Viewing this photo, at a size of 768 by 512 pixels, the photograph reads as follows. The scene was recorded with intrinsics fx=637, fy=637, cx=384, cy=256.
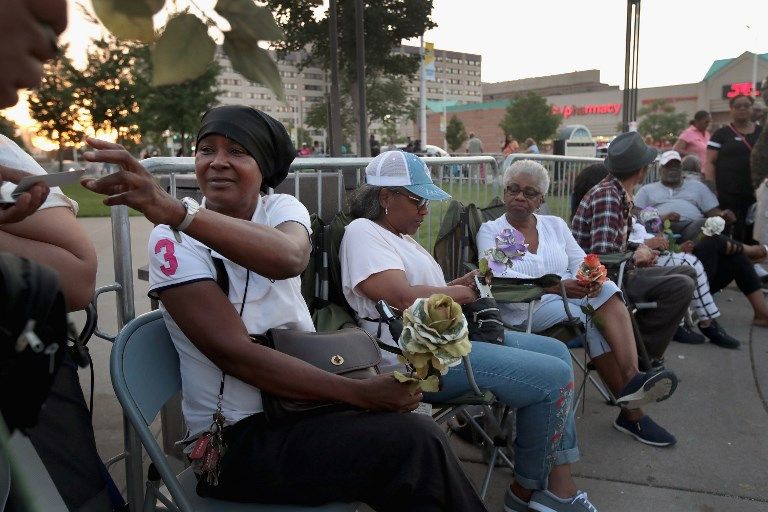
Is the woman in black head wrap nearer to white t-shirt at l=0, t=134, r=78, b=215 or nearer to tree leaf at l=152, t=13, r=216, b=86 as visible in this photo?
white t-shirt at l=0, t=134, r=78, b=215

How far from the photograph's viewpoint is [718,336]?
496 centimetres

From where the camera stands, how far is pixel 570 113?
82812mm

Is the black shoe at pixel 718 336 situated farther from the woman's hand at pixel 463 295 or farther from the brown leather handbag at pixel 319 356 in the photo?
the brown leather handbag at pixel 319 356

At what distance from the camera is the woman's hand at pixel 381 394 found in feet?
5.90

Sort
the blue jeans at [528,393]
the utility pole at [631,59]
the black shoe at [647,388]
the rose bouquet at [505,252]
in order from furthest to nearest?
the utility pole at [631,59]
the rose bouquet at [505,252]
the black shoe at [647,388]
the blue jeans at [528,393]

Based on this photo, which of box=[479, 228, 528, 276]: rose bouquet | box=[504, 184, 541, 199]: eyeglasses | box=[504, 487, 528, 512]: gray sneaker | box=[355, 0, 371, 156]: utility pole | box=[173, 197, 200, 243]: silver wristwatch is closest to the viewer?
box=[355, 0, 371, 156]: utility pole

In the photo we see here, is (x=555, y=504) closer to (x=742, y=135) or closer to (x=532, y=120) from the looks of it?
(x=742, y=135)

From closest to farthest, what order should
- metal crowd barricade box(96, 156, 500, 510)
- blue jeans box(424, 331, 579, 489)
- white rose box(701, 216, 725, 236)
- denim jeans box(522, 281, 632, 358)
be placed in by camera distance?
metal crowd barricade box(96, 156, 500, 510) → blue jeans box(424, 331, 579, 489) → denim jeans box(522, 281, 632, 358) → white rose box(701, 216, 725, 236)

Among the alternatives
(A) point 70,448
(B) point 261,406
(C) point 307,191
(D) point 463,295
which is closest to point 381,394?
(B) point 261,406

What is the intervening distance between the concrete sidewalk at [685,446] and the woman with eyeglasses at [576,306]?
19cm

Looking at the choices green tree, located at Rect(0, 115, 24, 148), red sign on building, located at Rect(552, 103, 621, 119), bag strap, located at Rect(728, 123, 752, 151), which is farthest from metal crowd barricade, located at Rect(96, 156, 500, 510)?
red sign on building, located at Rect(552, 103, 621, 119)

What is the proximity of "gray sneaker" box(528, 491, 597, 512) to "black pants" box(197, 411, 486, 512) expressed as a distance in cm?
88

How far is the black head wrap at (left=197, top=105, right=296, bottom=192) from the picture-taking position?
1.96 meters

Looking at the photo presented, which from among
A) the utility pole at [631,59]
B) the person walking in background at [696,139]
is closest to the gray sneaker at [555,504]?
the utility pole at [631,59]
